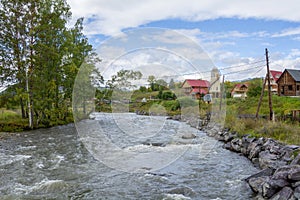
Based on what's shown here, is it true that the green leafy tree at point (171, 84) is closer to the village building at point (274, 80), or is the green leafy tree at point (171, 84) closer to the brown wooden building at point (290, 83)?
the brown wooden building at point (290, 83)

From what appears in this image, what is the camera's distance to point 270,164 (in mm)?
8555

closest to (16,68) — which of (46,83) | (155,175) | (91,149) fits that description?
(46,83)

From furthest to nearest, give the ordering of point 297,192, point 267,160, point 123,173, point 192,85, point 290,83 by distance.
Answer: point 290,83 → point 192,85 → point 267,160 → point 123,173 → point 297,192

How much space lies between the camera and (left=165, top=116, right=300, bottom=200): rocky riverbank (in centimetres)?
582

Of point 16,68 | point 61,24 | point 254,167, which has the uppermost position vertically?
point 61,24

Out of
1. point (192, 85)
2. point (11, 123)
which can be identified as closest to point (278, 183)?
point (192, 85)

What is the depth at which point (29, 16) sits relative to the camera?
18.6 m

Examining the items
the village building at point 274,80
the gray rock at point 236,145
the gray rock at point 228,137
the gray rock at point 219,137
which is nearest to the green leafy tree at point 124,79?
the gray rock at point 236,145

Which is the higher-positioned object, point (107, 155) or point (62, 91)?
point (62, 91)

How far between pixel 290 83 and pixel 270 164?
2889 centimetres

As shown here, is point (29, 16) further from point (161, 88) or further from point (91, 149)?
point (161, 88)

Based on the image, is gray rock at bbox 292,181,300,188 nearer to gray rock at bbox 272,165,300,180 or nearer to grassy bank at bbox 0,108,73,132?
Result: gray rock at bbox 272,165,300,180

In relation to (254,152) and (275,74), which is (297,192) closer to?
(254,152)

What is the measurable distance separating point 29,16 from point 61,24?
8.77ft
